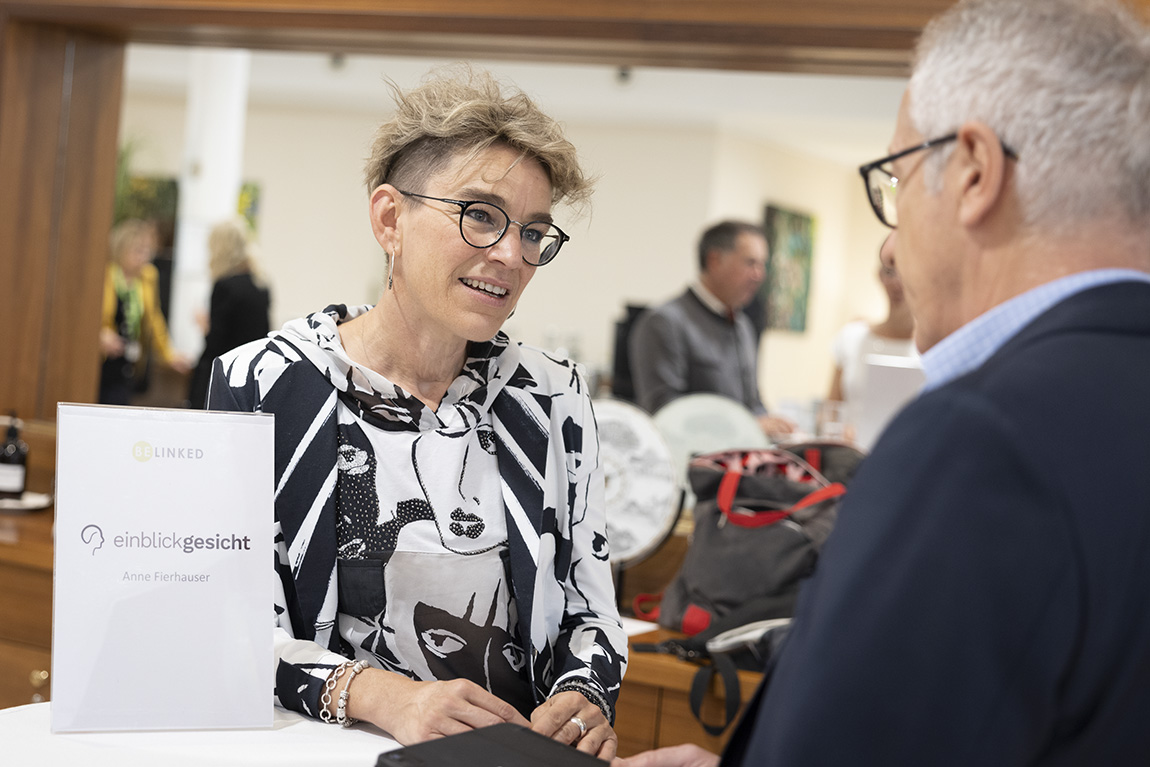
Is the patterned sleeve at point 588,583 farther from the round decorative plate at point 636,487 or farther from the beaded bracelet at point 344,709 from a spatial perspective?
the round decorative plate at point 636,487

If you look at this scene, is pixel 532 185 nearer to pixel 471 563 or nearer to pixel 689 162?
pixel 471 563

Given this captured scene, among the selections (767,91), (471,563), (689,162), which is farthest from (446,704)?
(689,162)

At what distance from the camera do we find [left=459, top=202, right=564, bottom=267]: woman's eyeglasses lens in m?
1.61

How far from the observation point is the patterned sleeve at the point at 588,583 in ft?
5.18

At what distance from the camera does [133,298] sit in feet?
21.4

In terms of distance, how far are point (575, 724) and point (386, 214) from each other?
80cm

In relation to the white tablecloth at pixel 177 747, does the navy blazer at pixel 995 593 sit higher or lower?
higher

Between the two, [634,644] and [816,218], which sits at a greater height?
[816,218]

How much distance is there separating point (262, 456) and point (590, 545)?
0.58 m

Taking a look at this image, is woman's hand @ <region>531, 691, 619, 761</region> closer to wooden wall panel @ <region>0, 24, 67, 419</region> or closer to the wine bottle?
the wine bottle

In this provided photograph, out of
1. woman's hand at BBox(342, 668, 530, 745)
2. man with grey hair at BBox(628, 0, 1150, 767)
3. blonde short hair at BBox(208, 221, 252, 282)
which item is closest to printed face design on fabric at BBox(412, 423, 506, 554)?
woman's hand at BBox(342, 668, 530, 745)

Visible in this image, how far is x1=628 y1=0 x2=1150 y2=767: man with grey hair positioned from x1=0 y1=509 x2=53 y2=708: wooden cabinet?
257 centimetres

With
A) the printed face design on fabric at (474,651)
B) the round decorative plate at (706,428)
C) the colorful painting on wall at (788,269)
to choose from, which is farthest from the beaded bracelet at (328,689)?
the colorful painting on wall at (788,269)

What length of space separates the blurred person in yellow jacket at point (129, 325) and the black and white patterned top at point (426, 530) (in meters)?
4.31
